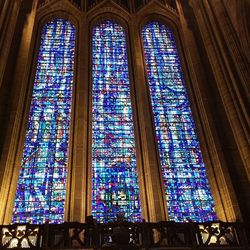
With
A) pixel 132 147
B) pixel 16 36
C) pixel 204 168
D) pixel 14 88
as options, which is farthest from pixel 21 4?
pixel 204 168

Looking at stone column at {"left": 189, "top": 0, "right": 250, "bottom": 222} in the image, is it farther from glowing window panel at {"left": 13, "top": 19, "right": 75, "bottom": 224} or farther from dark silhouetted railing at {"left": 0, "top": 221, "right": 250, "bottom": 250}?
glowing window panel at {"left": 13, "top": 19, "right": 75, "bottom": 224}

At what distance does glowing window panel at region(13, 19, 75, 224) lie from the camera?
11.1 metres

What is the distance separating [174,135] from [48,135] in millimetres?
3941

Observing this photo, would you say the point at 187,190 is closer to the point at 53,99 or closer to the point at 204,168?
the point at 204,168

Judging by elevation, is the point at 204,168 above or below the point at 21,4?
below

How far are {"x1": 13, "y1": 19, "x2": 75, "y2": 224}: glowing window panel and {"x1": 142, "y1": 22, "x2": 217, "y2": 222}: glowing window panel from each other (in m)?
2.90

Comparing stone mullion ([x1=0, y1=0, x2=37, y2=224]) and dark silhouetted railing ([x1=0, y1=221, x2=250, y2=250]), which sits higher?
stone mullion ([x1=0, y1=0, x2=37, y2=224])

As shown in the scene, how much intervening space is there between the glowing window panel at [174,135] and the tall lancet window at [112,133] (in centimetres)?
90

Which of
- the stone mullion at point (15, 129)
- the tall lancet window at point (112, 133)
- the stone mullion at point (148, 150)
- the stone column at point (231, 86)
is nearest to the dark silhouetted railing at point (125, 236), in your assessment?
the stone mullion at point (148, 150)

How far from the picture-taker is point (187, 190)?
1174 centimetres

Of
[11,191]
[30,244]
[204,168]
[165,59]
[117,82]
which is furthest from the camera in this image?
[165,59]

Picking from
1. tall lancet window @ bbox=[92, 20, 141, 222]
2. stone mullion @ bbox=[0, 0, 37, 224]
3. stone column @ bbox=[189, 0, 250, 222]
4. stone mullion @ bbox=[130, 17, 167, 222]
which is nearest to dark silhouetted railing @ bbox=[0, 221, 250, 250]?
stone mullion @ bbox=[130, 17, 167, 222]

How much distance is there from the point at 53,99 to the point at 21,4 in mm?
4944

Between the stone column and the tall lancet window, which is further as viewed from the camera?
the tall lancet window
